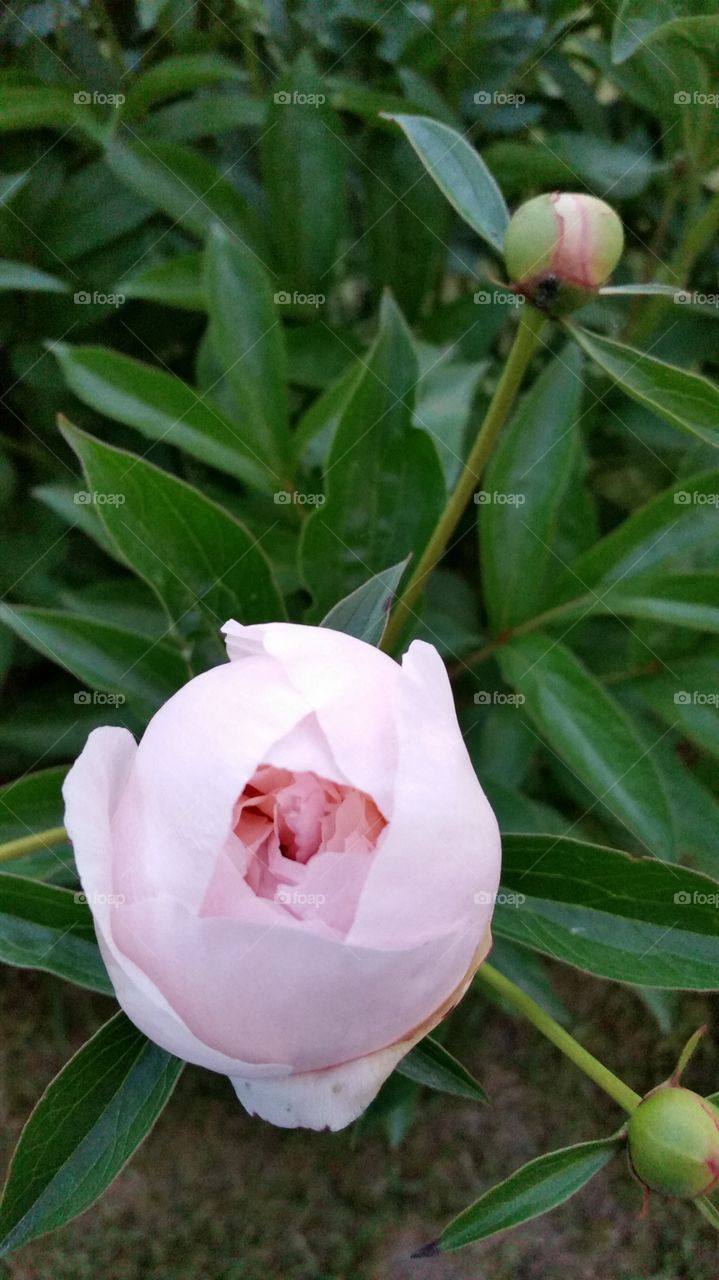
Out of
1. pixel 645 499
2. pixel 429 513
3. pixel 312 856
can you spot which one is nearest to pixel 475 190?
pixel 429 513

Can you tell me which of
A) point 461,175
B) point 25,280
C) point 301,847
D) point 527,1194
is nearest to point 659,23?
point 461,175

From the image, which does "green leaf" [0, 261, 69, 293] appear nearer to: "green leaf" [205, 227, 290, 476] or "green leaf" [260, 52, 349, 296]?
"green leaf" [205, 227, 290, 476]

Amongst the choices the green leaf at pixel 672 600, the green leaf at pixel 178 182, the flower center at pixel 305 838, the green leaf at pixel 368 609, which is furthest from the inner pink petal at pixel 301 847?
the green leaf at pixel 178 182

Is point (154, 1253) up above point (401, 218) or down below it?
below

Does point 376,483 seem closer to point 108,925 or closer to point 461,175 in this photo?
point 461,175

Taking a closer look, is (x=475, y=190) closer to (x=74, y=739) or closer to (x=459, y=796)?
(x=459, y=796)
